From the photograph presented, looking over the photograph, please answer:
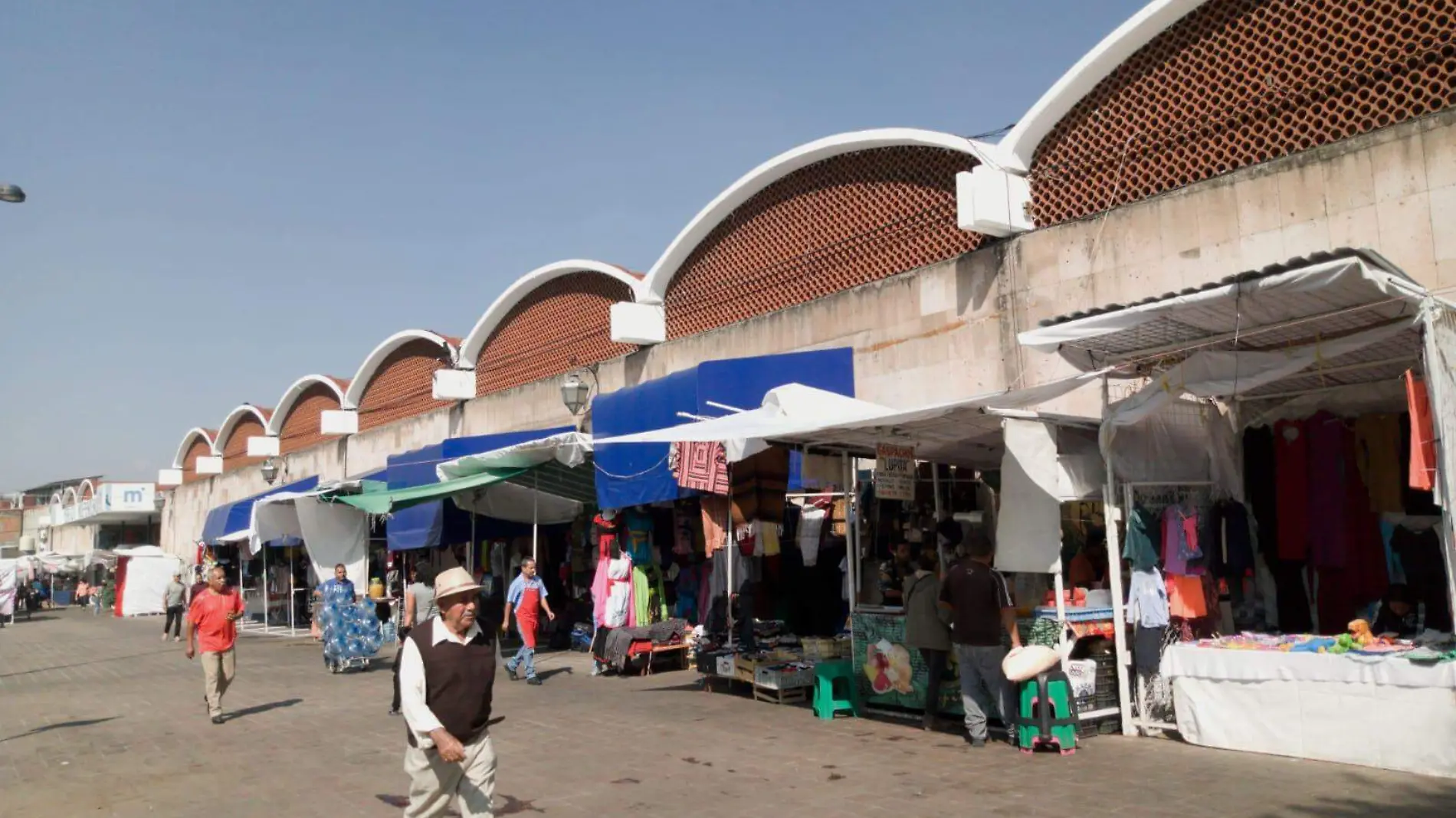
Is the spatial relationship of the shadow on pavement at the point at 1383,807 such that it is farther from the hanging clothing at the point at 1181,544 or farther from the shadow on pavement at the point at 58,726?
the shadow on pavement at the point at 58,726

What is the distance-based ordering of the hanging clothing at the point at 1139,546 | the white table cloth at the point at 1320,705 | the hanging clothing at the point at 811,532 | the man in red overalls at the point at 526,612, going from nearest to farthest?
1. the white table cloth at the point at 1320,705
2. the hanging clothing at the point at 1139,546
3. the hanging clothing at the point at 811,532
4. the man in red overalls at the point at 526,612

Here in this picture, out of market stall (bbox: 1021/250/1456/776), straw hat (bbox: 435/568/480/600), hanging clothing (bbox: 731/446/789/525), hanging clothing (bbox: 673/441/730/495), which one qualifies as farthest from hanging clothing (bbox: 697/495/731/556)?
straw hat (bbox: 435/568/480/600)

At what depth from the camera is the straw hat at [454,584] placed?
16.1 ft

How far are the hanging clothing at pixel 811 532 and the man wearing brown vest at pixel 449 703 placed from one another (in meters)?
7.99

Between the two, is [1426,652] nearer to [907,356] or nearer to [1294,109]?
[1294,109]

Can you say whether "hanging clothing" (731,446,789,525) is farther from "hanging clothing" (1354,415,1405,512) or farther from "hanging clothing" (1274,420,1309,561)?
"hanging clothing" (1354,415,1405,512)

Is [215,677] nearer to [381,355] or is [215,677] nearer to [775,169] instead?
[775,169]

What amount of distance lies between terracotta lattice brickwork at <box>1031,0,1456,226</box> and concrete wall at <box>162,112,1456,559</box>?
0.93ft

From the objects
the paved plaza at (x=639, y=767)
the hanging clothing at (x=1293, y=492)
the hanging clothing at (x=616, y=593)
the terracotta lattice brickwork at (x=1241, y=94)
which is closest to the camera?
the paved plaza at (x=639, y=767)

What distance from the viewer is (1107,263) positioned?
10695mm

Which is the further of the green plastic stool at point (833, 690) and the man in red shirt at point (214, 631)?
the man in red shirt at point (214, 631)

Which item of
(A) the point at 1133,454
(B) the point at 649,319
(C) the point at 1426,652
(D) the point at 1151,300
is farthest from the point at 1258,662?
(B) the point at 649,319

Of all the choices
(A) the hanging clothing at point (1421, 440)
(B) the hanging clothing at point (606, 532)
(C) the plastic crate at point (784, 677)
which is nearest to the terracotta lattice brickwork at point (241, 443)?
(B) the hanging clothing at point (606, 532)

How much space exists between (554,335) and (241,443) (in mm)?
21961
